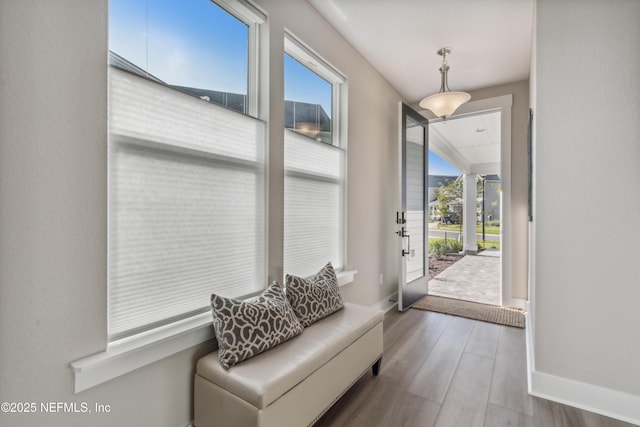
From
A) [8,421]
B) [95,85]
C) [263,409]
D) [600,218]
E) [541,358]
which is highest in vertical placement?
[95,85]

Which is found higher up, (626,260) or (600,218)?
(600,218)

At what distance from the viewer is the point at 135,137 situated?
1.36 m

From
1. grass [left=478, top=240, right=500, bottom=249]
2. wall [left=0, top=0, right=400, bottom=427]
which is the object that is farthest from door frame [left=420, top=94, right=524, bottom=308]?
grass [left=478, top=240, right=500, bottom=249]

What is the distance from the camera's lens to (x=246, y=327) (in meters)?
1.47

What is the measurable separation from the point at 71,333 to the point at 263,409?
2.62 ft

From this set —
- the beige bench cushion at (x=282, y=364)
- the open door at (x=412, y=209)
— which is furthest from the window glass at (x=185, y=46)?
the open door at (x=412, y=209)

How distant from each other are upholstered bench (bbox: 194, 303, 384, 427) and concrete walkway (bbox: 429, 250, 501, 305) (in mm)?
2893

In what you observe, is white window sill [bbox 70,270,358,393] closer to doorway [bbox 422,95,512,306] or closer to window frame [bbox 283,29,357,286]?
window frame [bbox 283,29,357,286]

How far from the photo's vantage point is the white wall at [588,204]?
1718 millimetres

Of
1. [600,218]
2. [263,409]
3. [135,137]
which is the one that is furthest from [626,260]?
[135,137]

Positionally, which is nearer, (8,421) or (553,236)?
(8,421)

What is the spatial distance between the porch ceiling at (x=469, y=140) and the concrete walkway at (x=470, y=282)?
8.03ft

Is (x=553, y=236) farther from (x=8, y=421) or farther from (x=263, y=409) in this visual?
(x=8, y=421)

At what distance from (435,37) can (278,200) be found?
2122 millimetres
